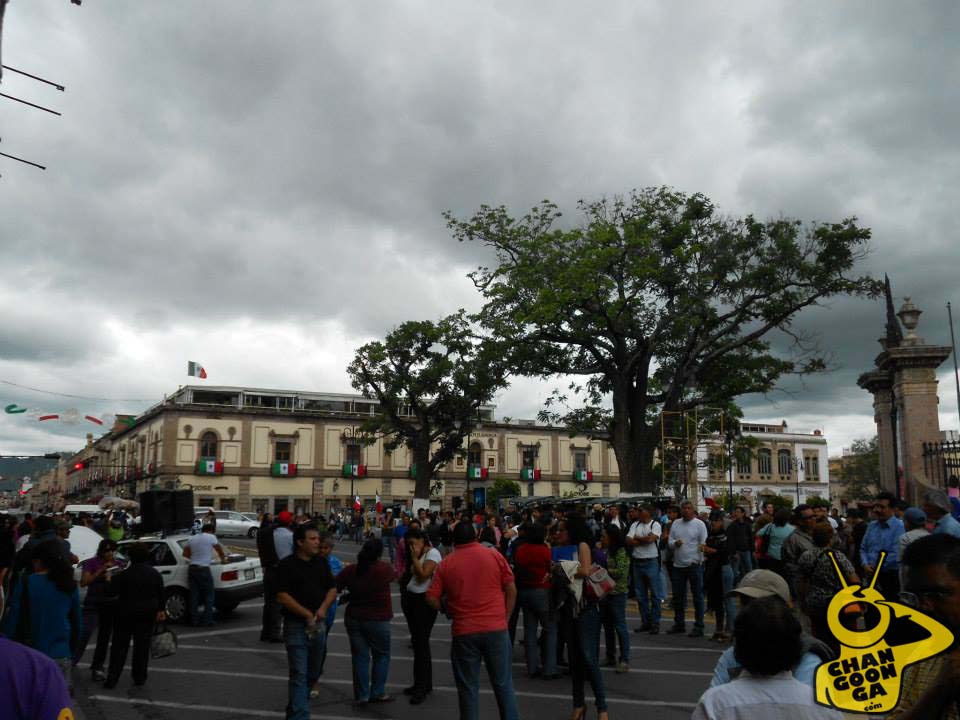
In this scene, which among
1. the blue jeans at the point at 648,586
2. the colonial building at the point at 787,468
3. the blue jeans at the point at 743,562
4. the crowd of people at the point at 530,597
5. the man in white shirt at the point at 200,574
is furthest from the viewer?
the colonial building at the point at 787,468

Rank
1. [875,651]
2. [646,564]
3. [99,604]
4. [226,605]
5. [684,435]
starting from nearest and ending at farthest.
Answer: [875,651] < [99,604] < [646,564] < [226,605] < [684,435]

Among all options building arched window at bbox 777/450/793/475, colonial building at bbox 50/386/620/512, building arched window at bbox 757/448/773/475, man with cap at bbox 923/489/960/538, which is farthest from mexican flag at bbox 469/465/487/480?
man with cap at bbox 923/489/960/538

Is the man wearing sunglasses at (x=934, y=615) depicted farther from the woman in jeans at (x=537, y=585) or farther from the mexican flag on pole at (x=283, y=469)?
the mexican flag on pole at (x=283, y=469)

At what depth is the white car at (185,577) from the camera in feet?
43.0

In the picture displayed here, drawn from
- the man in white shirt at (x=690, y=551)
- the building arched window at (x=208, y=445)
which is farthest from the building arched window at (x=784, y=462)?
the man in white shirt at (x=690, y=551)

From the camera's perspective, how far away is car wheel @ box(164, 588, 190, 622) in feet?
43.0

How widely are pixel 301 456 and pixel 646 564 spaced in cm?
5546

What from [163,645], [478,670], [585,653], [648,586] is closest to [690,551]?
[648,586]

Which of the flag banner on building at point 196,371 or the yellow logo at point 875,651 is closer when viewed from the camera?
the yellow logo at point 875,651

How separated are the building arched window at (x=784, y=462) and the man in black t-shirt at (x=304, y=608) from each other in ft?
262

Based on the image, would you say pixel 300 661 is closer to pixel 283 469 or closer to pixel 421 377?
pixel 421 377

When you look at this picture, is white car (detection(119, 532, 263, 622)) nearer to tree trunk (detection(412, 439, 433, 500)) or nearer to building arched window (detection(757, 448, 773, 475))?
tree trunk (detection(412, 439, 433, 500))

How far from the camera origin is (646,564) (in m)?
11.8

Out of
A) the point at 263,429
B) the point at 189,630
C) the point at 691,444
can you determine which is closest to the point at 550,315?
the point at 691,444
